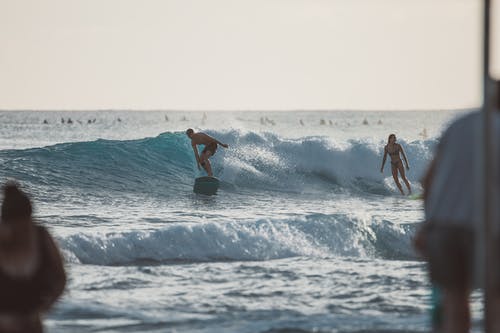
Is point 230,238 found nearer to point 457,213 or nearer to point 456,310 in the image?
point 456,310

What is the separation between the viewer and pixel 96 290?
10.5 meters

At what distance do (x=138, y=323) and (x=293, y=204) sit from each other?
15251 millimetres

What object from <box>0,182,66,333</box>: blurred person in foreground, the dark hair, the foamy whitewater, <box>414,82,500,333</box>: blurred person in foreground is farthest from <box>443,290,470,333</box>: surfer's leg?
the foamy whitewater

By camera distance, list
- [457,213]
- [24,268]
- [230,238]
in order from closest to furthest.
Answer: [457,213]
[24,268]
[230,238]

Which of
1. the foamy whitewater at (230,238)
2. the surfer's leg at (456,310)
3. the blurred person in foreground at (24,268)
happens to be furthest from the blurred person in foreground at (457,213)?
the foamy whitewater at (230,238)

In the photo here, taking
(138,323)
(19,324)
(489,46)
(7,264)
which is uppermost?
(489,46)

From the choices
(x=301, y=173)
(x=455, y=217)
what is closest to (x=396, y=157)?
(x=301, y=173)

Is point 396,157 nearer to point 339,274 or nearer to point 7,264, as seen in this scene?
point 339,274

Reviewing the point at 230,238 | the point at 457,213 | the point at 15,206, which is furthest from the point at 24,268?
the point at 230,238

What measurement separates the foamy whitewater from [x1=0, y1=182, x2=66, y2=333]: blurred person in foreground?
13.0 ft

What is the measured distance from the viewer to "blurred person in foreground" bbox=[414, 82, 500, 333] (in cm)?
435

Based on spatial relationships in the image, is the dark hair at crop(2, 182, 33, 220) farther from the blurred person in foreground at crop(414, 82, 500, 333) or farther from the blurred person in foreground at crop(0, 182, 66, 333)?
the blurred person in foreground at crop(414, 82, 500, 333)

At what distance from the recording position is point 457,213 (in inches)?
172

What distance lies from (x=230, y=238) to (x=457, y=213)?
10.7 metres
